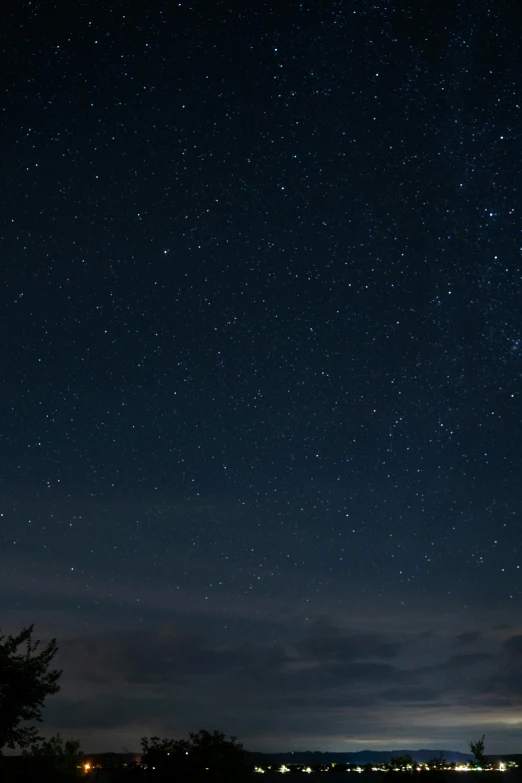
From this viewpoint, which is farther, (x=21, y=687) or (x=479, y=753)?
(x=479, y=753)

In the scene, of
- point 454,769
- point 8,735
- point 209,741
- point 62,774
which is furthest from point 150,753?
point 454,769

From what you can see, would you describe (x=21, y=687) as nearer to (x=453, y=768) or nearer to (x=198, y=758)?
(x=198, y=758)

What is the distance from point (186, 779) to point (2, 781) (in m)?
6.78

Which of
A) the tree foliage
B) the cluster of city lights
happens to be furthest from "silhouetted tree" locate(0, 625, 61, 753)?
the cluster of city lights

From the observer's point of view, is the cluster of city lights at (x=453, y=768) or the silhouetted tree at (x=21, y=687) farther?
the cluster of city lights at (x=453, y=768)

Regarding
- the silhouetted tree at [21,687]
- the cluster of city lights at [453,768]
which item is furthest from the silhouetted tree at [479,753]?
the silhouetted tree at [21,687]

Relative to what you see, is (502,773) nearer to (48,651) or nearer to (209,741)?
(209,741)

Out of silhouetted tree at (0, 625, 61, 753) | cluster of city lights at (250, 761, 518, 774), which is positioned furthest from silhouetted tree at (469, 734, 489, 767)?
silhouetted tree at (0, 625, 61, 753)

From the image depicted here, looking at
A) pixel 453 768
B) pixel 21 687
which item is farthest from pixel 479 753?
pixel 21 687

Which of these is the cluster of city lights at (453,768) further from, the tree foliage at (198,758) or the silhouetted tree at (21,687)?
the silhouetted tree at (21,687)

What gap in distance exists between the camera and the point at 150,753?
924 inches

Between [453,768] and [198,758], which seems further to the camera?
[453,768]

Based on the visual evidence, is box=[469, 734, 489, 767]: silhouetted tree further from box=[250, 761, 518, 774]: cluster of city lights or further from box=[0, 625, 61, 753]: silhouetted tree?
box=[0, 625, 61, 753]: silhouetted tree

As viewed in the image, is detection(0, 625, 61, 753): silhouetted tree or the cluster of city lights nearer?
detection(0, 625, 61, 753): silhouetted tree
